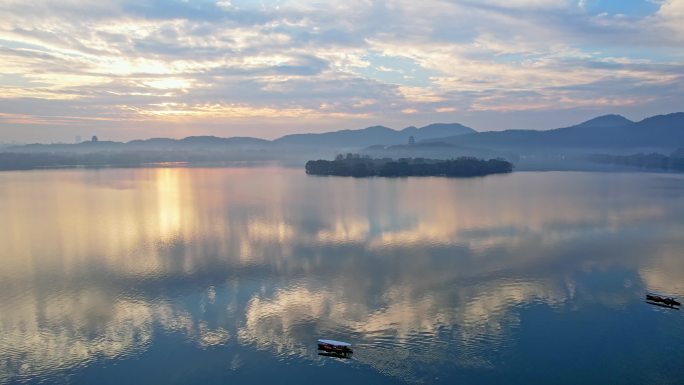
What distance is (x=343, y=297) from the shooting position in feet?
46.1

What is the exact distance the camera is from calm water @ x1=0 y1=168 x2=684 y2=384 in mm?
10367

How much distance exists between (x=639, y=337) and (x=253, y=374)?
378 inches

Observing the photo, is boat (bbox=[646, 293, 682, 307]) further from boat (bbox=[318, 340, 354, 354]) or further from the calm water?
boat (bbox=[318, 340, 354, 354])

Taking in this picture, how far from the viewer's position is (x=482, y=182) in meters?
51.1

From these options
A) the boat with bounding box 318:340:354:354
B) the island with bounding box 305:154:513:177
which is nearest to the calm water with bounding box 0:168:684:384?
the boat with bounding box 318:340:354:354

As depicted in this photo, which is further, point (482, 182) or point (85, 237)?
point (482, 182)

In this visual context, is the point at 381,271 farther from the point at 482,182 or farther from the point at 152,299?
the point at 482,182

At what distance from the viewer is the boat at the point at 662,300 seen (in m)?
13.4

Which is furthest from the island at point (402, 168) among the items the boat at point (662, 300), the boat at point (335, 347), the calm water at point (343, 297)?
the boat at point (335, 347)

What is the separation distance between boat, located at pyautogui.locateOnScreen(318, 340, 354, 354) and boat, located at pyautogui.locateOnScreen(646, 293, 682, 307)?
9.49 meters

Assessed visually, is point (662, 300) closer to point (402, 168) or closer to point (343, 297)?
point (343, 297)

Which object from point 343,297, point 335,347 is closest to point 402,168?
point 343,297

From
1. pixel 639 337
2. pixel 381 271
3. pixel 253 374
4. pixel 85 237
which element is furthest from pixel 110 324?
pixel 639 337

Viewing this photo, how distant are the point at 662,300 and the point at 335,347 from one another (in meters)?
9.98
